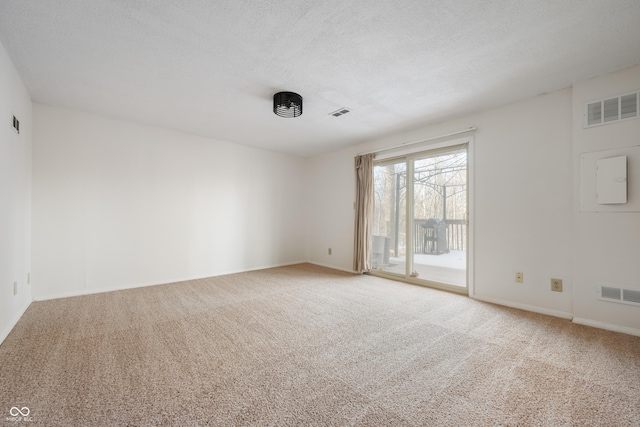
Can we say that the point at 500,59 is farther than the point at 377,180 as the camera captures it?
No

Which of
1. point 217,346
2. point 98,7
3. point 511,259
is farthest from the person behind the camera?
point 511,259

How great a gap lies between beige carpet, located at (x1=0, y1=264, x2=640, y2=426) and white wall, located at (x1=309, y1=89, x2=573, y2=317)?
0.38 metres

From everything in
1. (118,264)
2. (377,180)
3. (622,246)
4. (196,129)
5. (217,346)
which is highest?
(196,129)

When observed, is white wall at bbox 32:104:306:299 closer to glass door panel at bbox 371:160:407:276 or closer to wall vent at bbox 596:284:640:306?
glass door panel at bbox 371:160:407:276

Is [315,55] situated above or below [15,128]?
above

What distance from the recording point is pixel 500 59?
7.20 ft

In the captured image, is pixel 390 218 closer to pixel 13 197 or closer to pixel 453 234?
pixel 453 234

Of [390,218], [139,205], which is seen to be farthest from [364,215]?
[139,205]

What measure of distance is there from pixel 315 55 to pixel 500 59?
1530 mm

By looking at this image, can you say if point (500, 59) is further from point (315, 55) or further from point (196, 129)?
point (196, 129)

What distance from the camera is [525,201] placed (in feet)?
9.62

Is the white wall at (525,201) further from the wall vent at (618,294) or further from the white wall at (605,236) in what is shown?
the wall vent at (618,294)

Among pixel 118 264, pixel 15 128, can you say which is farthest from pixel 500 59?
pixel 118 264

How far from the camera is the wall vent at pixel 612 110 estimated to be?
2303 mm
